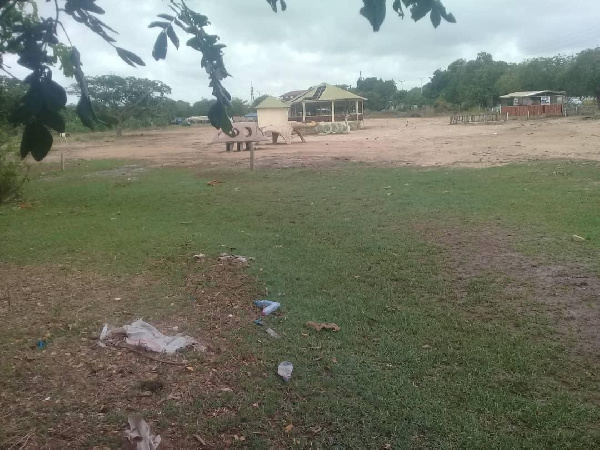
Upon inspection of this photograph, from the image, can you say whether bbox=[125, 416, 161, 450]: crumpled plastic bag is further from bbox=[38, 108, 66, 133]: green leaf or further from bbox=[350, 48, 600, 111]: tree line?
bbox=[350, 48, 600, 111]: tree line

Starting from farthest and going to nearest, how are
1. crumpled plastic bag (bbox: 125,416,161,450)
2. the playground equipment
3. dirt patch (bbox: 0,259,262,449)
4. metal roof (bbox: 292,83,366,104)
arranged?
metal roof (bbox: 292,83,366,104)
the playground equipment
dirt patch (bbox: 0,259,262,449)
crumpled plastic bag (bbox: 125,416,161,450)

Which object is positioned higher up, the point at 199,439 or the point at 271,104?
the point at 271,104

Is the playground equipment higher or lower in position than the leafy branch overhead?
lower

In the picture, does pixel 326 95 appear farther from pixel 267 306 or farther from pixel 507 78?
pixel 267 306

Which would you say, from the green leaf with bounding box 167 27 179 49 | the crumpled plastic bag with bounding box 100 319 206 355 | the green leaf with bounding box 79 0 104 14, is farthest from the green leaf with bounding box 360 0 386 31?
the crumpled plastic bag with bounding box 100 319 206 355

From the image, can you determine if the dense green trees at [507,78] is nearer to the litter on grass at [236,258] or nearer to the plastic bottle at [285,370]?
the litter on grass at [236,258]

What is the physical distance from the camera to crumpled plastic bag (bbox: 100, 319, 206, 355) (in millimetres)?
4340

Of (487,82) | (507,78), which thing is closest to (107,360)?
(507,78)

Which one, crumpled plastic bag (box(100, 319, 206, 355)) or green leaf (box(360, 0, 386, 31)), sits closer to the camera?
green leaf (box(360, 0, 386, 31))

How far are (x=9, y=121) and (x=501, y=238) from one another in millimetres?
6936

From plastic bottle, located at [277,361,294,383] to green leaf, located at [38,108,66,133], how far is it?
265 cm

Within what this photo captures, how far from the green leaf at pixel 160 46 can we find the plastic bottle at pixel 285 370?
2598 millimetres

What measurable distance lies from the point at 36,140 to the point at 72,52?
0.48 metres

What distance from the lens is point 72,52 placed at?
1938 millimetres
